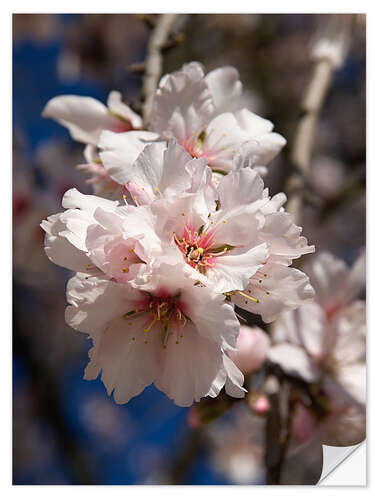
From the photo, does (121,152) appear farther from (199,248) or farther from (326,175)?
(326,175)

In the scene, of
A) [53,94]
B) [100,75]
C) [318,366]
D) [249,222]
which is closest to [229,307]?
[249,222]

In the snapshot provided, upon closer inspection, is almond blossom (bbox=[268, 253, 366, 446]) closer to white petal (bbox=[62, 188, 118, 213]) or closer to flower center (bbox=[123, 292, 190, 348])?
flower center (bbox=[123, 292, 190, 348])

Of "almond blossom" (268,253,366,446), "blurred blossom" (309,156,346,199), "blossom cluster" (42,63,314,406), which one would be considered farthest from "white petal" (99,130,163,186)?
"blurred blossom" (309,156,346,199)

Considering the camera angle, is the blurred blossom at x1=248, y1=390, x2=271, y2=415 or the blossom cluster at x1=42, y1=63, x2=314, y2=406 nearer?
the blossom cluster at x1=42, y1=63, x2=314, y2=406

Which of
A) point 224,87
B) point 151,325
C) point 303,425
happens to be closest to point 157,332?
point 151,325

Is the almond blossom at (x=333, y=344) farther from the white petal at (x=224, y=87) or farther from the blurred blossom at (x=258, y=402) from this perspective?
the white petal at (x=224, y=87)

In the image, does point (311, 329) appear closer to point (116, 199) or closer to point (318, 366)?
point (318, 366)

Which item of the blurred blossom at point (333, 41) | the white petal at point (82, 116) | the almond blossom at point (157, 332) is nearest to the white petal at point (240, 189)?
the almond blossom at point (157, 332)

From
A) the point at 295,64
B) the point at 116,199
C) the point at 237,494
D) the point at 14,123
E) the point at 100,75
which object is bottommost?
the point at 237,494
